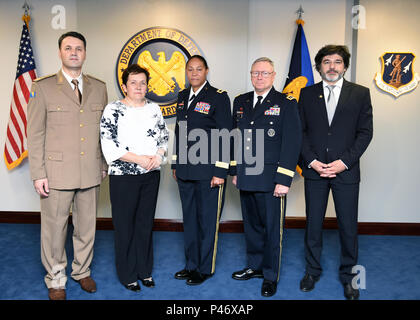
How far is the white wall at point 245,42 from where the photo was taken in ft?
12.1

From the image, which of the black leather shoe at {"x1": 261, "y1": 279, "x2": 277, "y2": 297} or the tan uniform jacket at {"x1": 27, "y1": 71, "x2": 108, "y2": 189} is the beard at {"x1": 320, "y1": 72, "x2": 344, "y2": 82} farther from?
the tan uniform jacket at {"x1": 27, "y1": 71, "x2": 108, "y2": 189}

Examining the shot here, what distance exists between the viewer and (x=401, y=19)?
3.67 meters

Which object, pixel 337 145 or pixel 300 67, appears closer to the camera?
pixel 337 145

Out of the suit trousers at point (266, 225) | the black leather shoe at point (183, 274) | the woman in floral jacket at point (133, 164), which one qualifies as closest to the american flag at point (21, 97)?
the woman in floral jacket at point (133, 164)

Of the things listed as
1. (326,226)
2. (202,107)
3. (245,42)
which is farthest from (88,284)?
(245,42)

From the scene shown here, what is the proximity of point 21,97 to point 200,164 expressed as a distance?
2.33 meters

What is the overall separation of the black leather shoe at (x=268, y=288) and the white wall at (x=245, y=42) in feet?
4.79

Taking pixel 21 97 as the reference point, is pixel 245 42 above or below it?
above

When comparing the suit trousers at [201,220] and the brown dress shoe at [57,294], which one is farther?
the suit trousers at [201,220]

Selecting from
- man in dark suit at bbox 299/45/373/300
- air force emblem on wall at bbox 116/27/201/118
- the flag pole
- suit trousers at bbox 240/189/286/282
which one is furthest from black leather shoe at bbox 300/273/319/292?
the flag pole

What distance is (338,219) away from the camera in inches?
96.3

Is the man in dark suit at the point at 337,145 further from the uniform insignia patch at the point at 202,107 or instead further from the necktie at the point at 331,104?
the uniform insignia patch at the point at 202,107

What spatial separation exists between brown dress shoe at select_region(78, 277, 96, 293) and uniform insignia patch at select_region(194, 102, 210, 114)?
1.44m

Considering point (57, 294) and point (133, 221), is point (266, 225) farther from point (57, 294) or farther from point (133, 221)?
point (57, 294)
